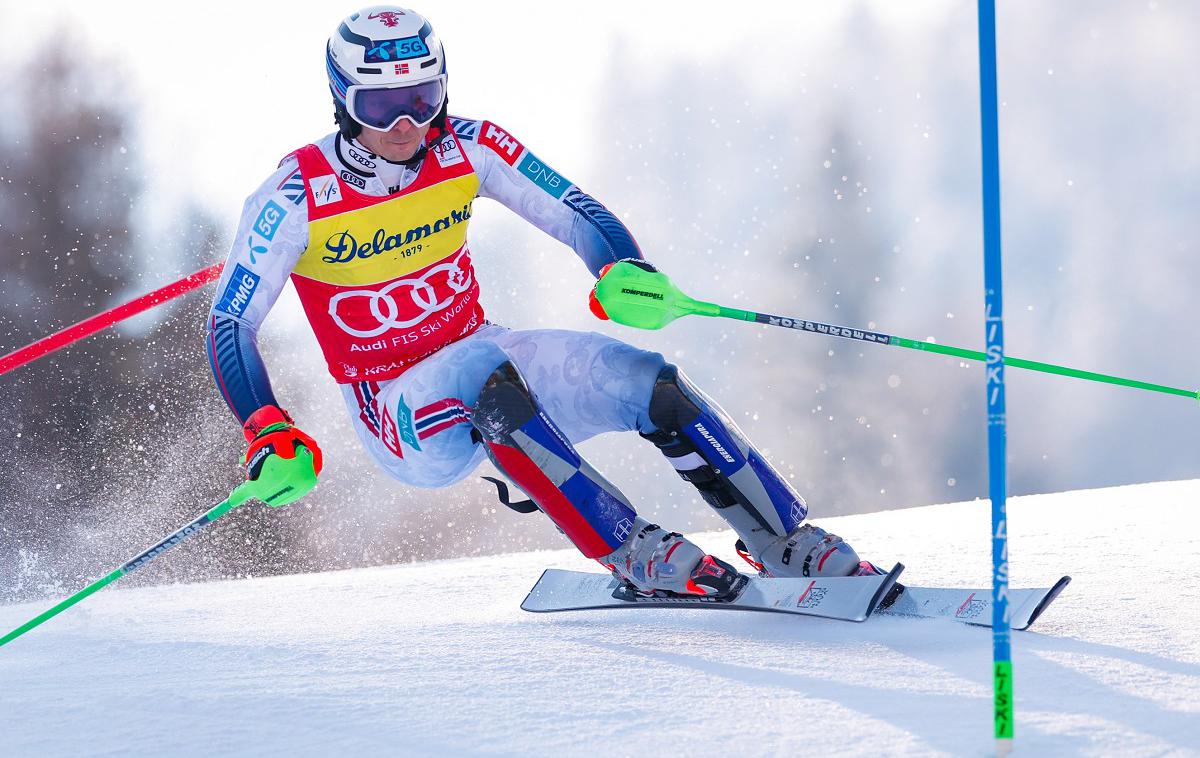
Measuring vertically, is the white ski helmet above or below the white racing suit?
above

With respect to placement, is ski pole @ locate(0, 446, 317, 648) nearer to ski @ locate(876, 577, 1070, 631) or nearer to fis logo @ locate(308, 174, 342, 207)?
fis logo @ locate(308, 174, 342, 207)

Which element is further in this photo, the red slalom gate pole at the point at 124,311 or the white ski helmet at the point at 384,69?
the red slalom gate pole at the point at 124,311

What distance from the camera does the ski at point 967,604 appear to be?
324cm

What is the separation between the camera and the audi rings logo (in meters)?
4.15

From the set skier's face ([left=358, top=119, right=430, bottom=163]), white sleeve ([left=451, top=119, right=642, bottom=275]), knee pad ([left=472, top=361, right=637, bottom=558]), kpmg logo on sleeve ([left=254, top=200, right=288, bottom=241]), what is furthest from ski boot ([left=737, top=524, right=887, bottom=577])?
kpmg logo on sleeve ([left=254, top=200, right=288, bottom=241])

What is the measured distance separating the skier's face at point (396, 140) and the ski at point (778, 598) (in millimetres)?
1621

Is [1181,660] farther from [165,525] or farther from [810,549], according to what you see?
[165,525]

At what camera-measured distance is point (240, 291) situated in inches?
155

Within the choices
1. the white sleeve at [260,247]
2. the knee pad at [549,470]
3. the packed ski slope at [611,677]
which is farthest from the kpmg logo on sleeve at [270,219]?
the packed ski slope at [611,677]

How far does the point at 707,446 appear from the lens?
379 centimetres

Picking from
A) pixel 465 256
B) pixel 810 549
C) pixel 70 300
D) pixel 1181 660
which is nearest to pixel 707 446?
pixel 810 549

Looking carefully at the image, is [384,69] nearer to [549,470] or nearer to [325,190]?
[325,190]

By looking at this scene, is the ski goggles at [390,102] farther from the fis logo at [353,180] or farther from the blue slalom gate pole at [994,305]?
the blue slalom gate pole at [994,305]

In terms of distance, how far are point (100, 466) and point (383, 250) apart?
805 cm
